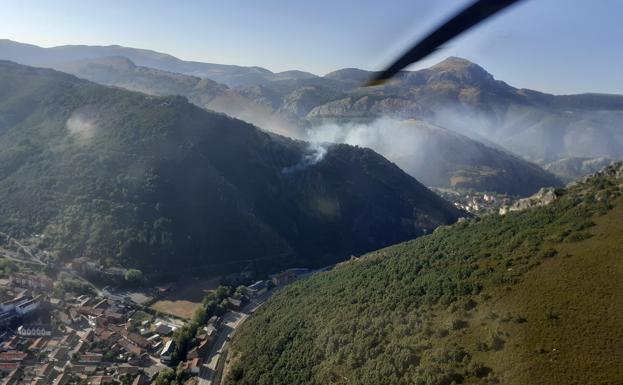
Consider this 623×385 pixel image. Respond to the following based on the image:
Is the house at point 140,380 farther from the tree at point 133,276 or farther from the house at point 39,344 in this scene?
the tree at point 133,276

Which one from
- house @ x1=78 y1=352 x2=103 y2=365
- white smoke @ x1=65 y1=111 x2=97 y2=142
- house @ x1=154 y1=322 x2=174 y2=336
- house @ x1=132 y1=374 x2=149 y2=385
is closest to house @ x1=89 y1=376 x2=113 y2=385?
house @ x1=132 y1=374 x2=149 y2=385

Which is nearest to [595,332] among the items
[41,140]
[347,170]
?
[347,170]

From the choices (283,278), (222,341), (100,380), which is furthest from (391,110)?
(100,380)

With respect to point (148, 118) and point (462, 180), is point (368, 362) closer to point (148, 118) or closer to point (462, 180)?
point (148, 118)

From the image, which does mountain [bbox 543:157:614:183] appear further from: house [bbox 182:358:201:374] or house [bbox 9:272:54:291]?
house [bbox 9:272:54:291]

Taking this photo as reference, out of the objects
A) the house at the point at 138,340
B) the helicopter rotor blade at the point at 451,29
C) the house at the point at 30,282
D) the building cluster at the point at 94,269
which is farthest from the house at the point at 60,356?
the helicopter rotor blade at the point at 451,29
